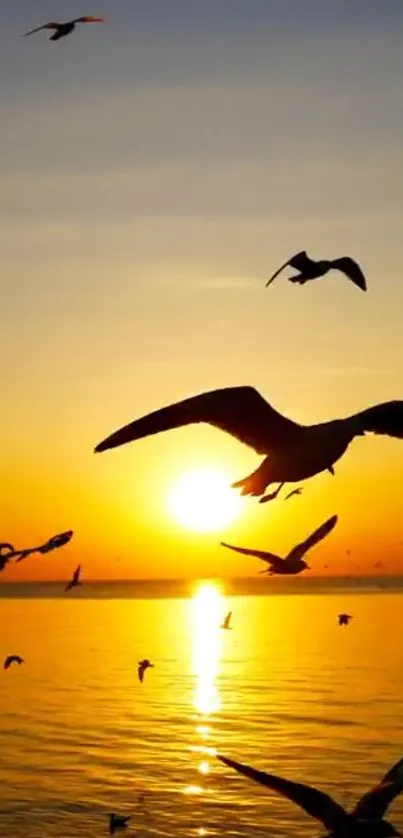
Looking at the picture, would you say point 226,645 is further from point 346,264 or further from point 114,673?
point 346,264

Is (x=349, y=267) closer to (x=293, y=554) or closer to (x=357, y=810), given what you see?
(x=293, y=554)

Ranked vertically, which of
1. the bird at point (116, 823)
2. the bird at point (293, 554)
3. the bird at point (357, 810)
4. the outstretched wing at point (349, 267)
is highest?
the outstretched wing at point (349, 267)

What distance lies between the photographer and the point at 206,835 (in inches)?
1086

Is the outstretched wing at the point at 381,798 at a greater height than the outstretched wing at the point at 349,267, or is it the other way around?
the outstretched wing at the point at 349,267

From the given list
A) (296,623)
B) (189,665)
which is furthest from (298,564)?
(296,623)

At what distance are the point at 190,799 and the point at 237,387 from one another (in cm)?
2537

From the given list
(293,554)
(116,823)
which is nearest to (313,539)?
(293,554)

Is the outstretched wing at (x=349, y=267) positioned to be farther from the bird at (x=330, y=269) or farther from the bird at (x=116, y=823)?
the bird at (x=116, y=823)

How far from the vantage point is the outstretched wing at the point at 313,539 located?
27.6 feet

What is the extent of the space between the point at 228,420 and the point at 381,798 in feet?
8.56

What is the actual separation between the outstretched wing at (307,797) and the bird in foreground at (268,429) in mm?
1989

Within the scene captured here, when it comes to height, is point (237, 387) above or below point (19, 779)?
above

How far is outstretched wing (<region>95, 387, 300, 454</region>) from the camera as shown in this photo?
273 inches

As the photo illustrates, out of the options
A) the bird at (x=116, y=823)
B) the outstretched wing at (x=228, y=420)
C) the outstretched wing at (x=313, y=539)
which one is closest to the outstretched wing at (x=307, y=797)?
the outstretched wing at (x=228, y=420)
